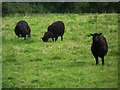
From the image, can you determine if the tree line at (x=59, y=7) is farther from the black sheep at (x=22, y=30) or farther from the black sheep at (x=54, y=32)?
the black sheep at (x=54, y=32)

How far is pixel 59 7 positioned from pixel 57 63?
34.7 metres

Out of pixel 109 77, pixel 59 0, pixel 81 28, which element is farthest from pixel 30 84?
pixel 59 0

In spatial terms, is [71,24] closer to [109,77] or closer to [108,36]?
[108,36]

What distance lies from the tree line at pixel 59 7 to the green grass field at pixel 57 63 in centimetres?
1944

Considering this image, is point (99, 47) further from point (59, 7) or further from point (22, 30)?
point (59, 7)

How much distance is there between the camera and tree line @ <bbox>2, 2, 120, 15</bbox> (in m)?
46.8

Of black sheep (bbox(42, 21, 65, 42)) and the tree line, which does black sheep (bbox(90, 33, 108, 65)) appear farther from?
the tree line

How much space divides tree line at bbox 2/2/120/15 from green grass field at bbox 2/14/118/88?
19437 millimetres

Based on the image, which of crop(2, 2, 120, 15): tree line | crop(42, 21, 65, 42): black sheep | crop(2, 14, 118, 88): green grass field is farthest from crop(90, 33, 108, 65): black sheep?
crop(2, 2, 120, 15): tree line

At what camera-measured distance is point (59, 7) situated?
168 ft

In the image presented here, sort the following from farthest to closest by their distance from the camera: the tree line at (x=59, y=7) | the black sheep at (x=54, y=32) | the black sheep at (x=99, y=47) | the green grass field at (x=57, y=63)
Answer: the tree line at (x=59, y=7) < the black sheep at (x=54, y=32) < the black sheep at (x=99, y=47) < the green grass field at (x=57, y=63)

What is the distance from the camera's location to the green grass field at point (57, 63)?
13.8 m

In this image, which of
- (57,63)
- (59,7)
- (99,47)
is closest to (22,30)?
(57,63)

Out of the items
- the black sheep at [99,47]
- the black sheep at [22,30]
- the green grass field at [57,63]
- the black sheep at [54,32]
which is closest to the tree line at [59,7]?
the black sheep at [22,30]
